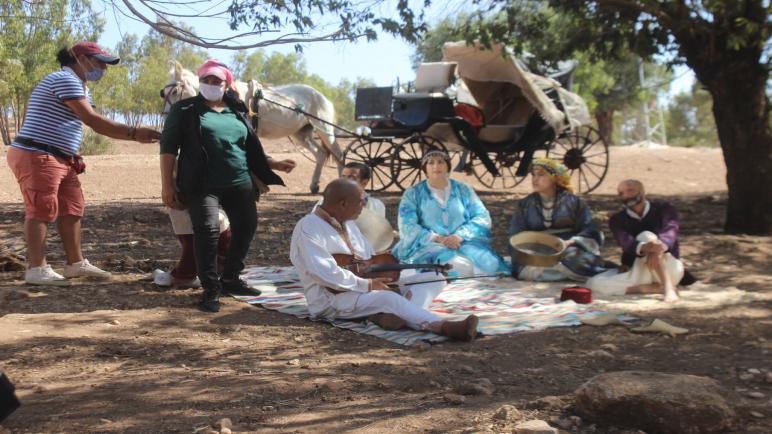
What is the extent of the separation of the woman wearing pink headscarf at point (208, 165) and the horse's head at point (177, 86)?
3.24 m

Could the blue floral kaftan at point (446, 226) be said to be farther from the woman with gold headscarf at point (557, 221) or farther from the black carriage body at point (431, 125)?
the black carriage body at point (431, 125)

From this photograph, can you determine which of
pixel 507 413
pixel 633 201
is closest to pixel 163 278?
pixel 507 413

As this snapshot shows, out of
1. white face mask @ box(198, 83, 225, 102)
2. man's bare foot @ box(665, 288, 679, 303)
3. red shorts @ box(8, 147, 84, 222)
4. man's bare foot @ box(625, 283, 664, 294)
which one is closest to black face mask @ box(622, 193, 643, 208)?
man's bare foot @ box(625, 283, 664, 294)

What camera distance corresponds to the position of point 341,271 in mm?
5020

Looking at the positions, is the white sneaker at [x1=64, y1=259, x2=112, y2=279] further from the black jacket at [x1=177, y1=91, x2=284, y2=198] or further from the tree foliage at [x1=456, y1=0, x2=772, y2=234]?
the tree foliage at [x1=456, y1=0, x2=772, y2=234]

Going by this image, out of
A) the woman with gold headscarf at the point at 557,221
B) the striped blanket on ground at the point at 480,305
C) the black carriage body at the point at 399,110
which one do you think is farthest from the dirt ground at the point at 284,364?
the black carriage body at the point at 399,110

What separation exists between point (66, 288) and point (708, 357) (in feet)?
13.8

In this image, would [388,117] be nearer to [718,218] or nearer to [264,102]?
[264,102]

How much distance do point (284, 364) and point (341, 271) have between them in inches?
35.3

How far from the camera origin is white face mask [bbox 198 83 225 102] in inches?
214

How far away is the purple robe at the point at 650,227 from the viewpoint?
20.9 ft

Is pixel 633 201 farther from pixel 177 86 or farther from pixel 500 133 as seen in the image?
pixel 500 133

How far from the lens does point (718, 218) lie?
10.8 meters

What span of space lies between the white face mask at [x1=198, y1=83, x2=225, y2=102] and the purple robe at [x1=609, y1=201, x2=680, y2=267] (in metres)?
3.19
